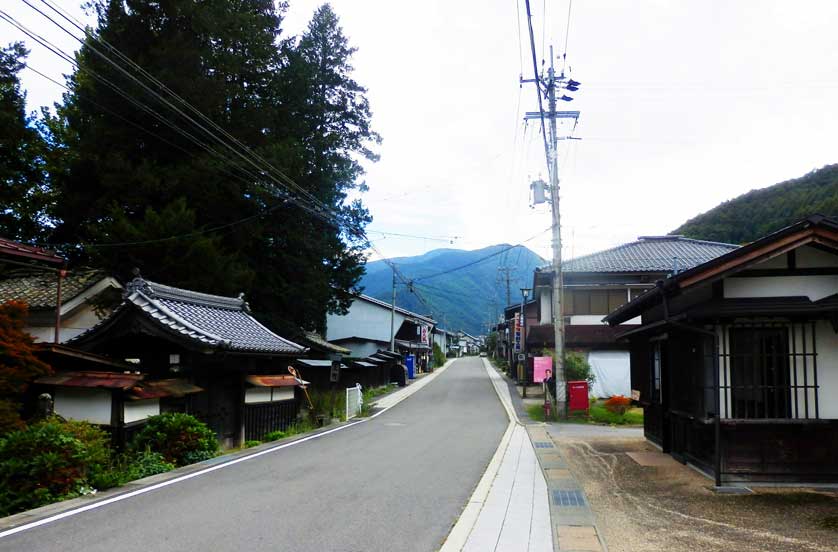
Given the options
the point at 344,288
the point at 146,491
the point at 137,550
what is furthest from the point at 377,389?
the point at 137,550

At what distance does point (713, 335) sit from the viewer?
954 cm

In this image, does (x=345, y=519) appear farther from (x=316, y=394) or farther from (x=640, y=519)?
(x=316, y=394)

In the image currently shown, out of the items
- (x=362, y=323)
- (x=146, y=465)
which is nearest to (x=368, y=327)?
(x=362, y=323)

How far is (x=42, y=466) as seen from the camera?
858 cm

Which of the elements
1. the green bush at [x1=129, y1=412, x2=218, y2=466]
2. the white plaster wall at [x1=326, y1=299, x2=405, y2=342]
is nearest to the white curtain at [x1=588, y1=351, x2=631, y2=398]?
the white plaster wall at [x1=326, y1=299, x2=405, y2=342]

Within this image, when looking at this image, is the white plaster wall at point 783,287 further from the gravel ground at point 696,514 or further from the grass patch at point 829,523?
the grass patch at point 829,523

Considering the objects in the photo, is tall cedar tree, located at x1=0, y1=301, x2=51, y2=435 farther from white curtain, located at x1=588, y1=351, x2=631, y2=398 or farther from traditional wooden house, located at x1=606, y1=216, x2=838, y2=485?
white curtain, located at x1=588, y1=351, x2=631, y2=398

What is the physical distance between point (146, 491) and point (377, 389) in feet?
108

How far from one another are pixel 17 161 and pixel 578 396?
79.8ft

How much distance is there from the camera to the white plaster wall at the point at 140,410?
11211 mm

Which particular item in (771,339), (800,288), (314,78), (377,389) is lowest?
(377,389)

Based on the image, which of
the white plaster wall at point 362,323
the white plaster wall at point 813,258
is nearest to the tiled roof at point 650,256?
the white plaster wall at point 362,323

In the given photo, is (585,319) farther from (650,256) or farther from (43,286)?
(43,286)

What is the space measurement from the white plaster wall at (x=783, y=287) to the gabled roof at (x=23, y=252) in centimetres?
1243
